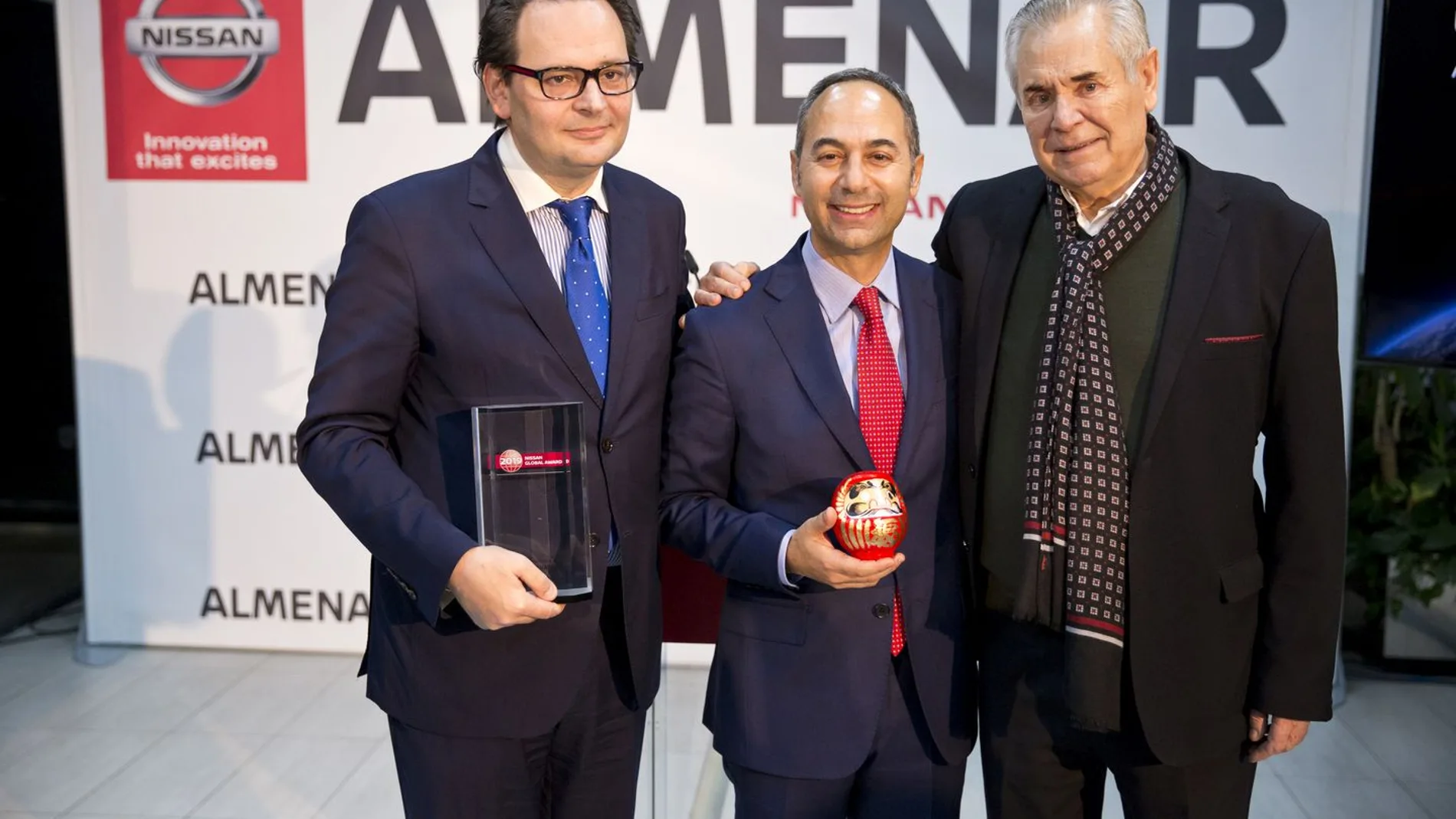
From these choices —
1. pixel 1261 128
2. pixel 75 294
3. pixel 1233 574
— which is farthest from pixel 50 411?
pixel 1233 574

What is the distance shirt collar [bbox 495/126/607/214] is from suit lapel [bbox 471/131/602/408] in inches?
1.1

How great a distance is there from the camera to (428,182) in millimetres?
1952

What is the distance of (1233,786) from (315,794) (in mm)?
2908

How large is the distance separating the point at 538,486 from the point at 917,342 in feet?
2.18

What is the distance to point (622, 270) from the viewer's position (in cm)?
200

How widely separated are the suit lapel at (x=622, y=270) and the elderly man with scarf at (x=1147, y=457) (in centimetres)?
57

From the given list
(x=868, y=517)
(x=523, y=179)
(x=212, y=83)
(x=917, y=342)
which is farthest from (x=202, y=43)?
(x=868, y=517)

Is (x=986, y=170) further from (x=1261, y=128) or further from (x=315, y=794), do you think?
(x=315, y=794)

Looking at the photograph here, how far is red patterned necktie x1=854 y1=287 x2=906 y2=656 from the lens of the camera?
1.94 m

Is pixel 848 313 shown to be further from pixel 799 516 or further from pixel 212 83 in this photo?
pixel 212 83

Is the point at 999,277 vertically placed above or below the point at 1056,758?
above

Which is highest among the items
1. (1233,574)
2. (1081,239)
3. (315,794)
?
(1081,239)

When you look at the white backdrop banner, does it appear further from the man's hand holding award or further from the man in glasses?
the man's hand holding award

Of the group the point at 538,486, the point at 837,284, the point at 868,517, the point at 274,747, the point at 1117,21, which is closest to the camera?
the point at 868,517
